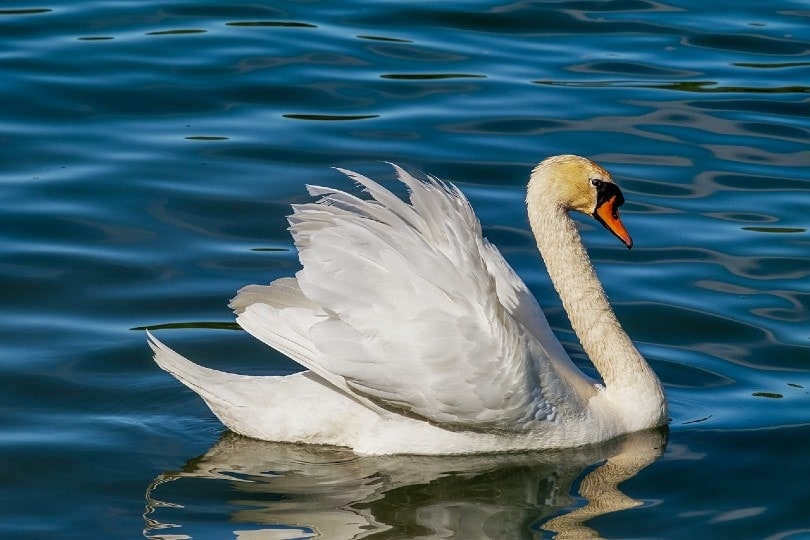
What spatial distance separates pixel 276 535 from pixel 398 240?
5.10 feet

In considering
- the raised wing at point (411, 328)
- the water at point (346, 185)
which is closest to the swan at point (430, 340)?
the raised wing at point (411, 328)

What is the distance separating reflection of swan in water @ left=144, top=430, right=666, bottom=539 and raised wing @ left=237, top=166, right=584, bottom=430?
26cm

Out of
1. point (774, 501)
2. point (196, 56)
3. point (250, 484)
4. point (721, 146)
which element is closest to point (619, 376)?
point (774, 501)

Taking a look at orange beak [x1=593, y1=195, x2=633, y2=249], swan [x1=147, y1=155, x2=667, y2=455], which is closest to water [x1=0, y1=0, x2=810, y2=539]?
swan [x1=147, y1=155, x2=667, y2=455]

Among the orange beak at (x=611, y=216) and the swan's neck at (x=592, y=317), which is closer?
the swan's neck at (x=592, y=317)

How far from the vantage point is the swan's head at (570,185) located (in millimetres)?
7969

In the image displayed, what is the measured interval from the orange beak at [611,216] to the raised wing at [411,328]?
91 cm

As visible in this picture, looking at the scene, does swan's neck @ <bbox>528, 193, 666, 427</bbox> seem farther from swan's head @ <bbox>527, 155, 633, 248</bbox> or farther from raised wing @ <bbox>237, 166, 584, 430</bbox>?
Result: raised wing @ <bbox>237, 166, 584, 430</bbox>

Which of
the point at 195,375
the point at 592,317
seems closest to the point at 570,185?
the point at 592,317

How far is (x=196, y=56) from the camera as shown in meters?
13.9

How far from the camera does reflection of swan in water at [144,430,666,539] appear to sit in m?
6.82

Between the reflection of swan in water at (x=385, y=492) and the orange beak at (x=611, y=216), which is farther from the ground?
the orange beak at (x=611, y=216)

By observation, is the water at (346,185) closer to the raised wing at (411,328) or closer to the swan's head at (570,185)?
the raised wing at (411,328)

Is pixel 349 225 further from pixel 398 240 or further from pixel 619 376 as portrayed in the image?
pixel 619 376
